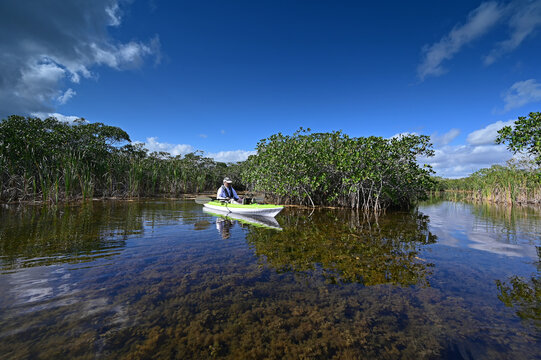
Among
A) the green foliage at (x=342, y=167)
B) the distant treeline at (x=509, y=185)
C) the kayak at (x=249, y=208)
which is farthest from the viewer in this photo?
the distant treeline at (x=509, y=185)

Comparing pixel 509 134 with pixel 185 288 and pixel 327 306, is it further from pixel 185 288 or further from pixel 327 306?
pixel 185 288

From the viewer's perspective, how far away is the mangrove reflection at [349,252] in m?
4.72

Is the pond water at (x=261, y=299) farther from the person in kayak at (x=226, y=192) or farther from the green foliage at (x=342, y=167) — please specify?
the green foliage at (x=342, y=167)

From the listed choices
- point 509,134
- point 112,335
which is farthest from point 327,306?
point 509,134

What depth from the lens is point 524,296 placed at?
12.8ft

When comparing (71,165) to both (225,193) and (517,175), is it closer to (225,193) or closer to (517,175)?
(225,193)

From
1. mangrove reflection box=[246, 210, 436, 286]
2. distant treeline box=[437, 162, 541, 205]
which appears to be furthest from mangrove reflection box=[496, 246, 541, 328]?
distant treeline box=[437, 162, 541, 205]

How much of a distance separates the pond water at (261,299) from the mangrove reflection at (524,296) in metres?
0.03

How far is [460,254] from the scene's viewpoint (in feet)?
20.7

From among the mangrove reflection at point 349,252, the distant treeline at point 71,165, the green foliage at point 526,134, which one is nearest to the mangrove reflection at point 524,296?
the mangrove reflection at point 349,252

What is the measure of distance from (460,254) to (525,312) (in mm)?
3250

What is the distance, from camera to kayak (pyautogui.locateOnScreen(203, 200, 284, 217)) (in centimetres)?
1076

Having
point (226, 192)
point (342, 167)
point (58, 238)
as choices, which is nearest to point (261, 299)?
point (58, 238)

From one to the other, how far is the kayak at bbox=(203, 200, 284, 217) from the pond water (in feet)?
12.7
